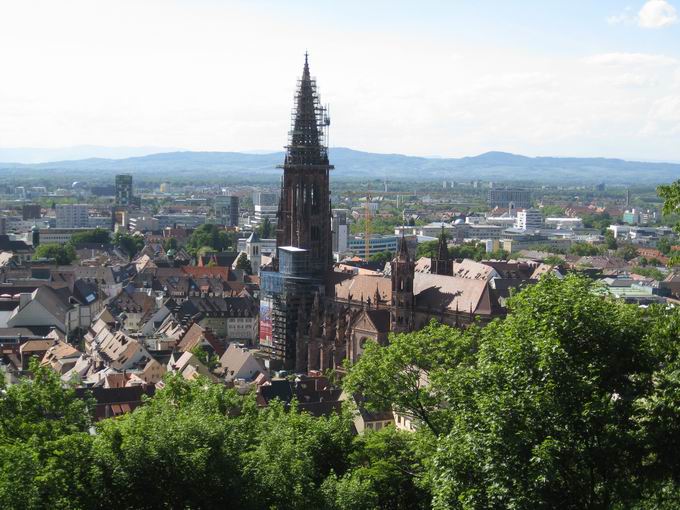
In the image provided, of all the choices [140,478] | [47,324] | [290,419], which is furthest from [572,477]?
[47,324]

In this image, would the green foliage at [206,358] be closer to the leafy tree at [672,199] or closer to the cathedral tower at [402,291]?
the cathedral tower at [402,291]

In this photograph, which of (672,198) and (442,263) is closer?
(672,198)

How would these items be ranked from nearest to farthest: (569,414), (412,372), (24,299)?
(569,414) < (412,372) < (24,299)

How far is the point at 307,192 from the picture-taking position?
112000 mm

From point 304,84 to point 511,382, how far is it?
279 ft

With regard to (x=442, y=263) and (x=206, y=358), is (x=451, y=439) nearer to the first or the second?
(x=206, y=358)

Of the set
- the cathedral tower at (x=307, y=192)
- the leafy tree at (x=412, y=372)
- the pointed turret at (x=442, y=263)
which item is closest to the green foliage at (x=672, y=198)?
the leafy tree at (x=412, y=372)

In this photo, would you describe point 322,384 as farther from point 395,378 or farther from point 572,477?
point 572,477

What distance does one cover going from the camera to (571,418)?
3244cm

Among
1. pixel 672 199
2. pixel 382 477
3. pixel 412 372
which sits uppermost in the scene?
pixel 672 199

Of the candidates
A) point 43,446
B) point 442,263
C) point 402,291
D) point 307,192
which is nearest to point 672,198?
point 43,446

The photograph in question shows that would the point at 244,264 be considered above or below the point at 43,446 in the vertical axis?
below

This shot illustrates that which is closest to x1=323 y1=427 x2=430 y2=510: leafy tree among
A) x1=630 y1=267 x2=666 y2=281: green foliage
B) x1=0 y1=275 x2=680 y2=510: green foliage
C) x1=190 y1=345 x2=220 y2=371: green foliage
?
x1=0 y1=275 x2=680 y2=510: green foliage

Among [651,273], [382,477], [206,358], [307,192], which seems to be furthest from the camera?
[651,273]
